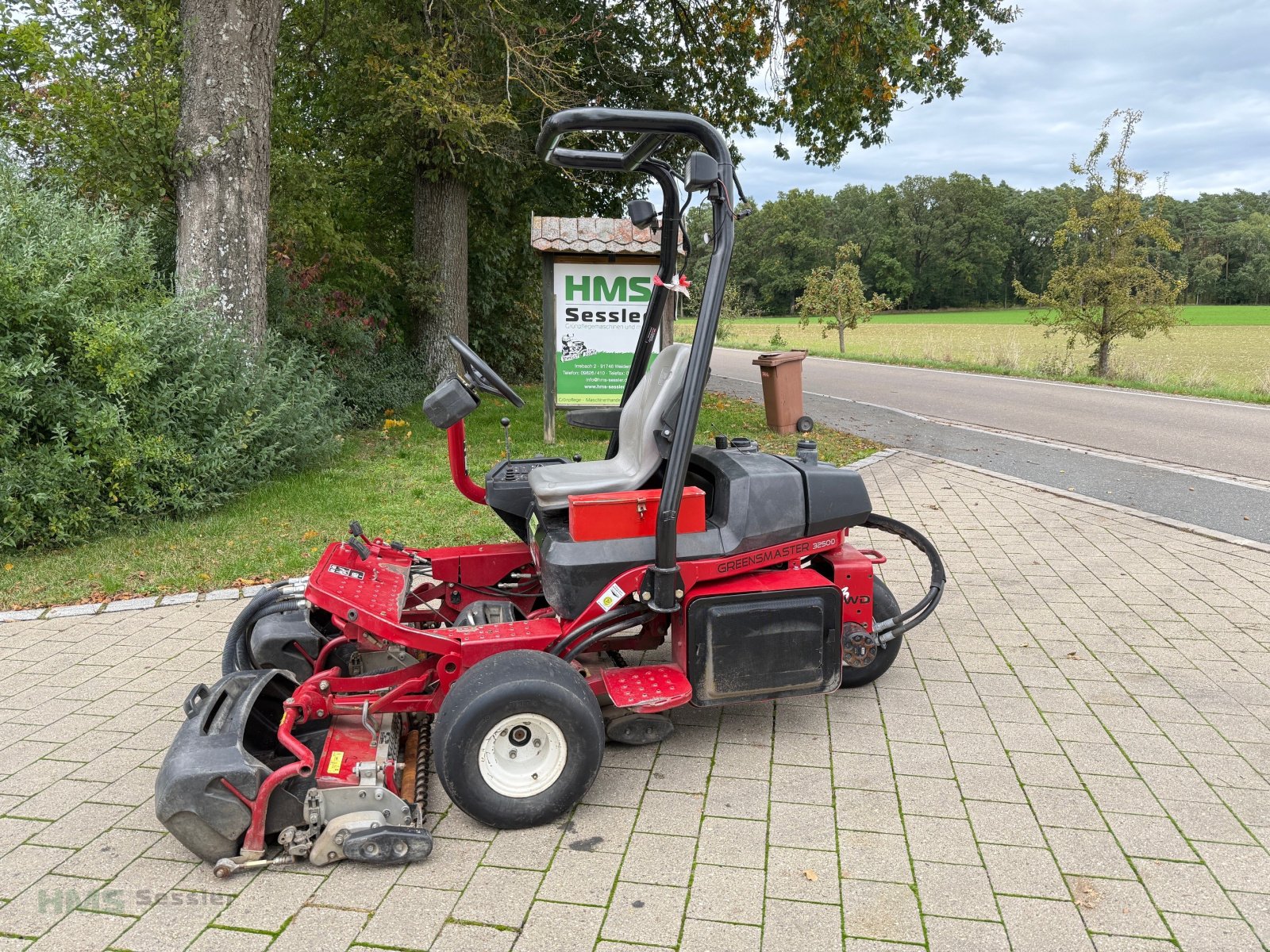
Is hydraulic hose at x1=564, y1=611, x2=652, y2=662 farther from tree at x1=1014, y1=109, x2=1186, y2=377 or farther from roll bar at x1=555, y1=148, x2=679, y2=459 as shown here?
tree at x1=1014, y1=109, x2=1186, y2=377

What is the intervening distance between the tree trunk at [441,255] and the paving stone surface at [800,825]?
8.36 m

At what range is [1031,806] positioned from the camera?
3107mm

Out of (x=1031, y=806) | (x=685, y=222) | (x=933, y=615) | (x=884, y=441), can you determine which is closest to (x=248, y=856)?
(x=1031, y=806)

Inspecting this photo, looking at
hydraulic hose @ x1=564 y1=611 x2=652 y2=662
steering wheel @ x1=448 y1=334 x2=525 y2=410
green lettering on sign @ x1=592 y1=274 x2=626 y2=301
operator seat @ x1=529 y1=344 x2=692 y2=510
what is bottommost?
hydraulic hose @ x1=564 y1=611 x2=652 y2=662

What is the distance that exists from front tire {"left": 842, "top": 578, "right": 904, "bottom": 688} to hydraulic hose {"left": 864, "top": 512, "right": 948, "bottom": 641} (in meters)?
0.04

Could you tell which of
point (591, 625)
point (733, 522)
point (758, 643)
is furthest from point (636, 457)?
point (758, 643)

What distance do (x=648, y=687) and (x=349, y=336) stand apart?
9.21m

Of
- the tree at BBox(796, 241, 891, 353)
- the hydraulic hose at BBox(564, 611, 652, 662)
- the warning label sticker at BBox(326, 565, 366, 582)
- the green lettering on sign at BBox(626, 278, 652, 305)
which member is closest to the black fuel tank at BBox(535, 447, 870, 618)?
the hydraulic hose at BBox(564, 611, 652, 662)

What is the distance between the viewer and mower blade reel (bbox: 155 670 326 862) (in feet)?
8.71

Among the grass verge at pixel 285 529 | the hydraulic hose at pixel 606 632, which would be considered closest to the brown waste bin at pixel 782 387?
the grass verge at pixel 285 529

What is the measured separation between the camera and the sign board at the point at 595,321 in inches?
384

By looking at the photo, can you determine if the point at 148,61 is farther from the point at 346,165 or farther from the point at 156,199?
the point at 346,165

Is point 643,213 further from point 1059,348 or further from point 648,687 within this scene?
point 1059,348

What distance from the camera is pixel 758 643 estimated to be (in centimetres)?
332
